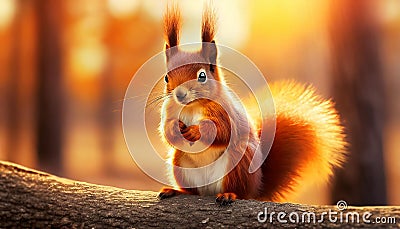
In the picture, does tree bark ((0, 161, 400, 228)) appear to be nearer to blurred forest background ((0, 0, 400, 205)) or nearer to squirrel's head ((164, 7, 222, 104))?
squirrel's head ((164, 7, 222, 104))

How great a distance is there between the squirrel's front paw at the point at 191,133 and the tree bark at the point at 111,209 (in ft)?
0.50

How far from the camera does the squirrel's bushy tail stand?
162 cm

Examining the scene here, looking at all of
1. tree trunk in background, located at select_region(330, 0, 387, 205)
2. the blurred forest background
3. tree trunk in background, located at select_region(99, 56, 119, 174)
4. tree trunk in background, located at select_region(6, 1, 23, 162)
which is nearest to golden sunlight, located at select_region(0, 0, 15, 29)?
the blurred forest background

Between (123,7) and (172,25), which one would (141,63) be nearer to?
(123,7)

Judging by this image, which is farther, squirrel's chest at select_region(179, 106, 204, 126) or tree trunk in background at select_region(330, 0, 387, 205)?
tree trunk in background at select_region(330, 0, 387, 205)

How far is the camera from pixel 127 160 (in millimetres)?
6066

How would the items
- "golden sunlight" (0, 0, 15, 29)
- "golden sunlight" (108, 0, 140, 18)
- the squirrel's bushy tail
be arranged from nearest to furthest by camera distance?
1. the squirrel's bushy tail
2. "golden sunlight" (0, 0, 15, 29)
3. "golden sunlight" (108, 0, 140, 18)

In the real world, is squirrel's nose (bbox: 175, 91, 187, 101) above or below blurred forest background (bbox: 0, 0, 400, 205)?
below

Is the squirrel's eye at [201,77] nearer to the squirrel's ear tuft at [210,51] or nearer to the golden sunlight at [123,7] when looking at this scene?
the squirrel's ear tuft at [210,51]

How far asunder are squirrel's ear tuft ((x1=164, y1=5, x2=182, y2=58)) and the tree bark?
1.31ft

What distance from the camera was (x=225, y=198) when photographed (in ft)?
4.50

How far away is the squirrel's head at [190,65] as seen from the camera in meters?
1.40

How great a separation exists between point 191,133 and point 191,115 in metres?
0.06

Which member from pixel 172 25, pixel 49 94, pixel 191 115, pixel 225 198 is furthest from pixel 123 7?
pixel 225 198
